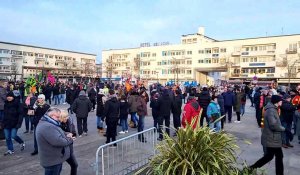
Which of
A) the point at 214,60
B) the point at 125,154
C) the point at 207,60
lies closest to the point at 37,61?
the point at 207,60

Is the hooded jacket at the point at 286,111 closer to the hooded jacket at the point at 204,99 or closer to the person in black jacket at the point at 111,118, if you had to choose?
the hooded jacket at the point at 204,99

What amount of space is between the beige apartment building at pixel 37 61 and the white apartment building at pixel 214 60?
11054 millimetres

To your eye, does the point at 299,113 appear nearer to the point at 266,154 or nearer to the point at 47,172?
the point at 266,154

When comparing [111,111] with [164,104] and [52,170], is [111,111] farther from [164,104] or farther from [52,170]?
[52,170]

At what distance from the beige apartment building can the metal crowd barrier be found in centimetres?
7696

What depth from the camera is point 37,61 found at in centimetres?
9619

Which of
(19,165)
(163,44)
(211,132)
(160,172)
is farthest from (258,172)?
(163,44)

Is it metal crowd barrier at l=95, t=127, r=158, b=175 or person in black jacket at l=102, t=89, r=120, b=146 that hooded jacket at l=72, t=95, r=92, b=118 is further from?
metal crowd barrier at l=95, t=127, r=158, b=175

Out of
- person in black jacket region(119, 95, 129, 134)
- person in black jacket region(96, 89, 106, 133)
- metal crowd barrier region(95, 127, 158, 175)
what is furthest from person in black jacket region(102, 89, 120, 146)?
metal crowd barrier region(95, 127, 158, 175)

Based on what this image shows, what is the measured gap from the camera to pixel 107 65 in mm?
Answer: 98875

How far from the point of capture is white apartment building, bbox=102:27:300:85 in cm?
6406

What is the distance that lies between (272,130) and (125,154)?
3.34m

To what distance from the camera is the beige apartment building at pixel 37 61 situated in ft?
284

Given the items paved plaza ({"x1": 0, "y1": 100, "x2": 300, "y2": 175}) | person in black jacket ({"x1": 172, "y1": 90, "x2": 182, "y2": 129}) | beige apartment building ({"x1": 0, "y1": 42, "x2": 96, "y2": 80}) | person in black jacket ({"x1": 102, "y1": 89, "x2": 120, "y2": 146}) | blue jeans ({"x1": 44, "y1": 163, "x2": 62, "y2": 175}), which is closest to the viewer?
blue jeans ({"x1": 44, "y1": 163, "x2": 62, "y2": 175})
